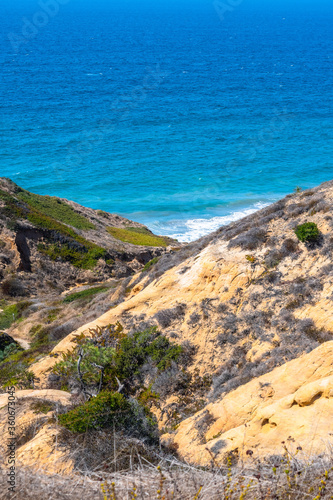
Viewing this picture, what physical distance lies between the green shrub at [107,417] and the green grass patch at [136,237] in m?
37.6

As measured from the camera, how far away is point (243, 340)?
1548cm

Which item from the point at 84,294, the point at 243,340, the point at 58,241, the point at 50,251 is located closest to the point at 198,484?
the point at 243,340

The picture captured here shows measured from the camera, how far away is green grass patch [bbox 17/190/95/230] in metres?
47.4

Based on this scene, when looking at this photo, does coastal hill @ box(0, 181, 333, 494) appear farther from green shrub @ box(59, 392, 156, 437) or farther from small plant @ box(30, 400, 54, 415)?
small plant @ box(30, 400, 54, 415)

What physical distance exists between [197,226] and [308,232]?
49.2 metres

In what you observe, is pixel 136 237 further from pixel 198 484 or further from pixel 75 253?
pixel 198 484

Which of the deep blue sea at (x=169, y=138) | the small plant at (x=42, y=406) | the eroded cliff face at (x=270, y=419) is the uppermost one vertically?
the deep blue sea at (x=169, y=138)

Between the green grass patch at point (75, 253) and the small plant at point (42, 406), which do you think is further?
the green grass patch at point (75, 253)

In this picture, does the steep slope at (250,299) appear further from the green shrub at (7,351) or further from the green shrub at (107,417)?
the green shrub at (7,351)

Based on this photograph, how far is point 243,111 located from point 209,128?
1604cm

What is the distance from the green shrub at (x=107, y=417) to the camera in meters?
10.1

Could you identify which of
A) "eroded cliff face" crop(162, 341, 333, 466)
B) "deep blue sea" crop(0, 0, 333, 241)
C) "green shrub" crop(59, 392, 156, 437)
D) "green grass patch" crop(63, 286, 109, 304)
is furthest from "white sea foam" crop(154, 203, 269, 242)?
"green shrub" crop(59, 392, 156, 437)

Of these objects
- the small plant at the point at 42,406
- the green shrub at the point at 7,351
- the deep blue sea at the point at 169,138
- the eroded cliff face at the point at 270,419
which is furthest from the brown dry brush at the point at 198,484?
the deep blue sea at the point at 169,138

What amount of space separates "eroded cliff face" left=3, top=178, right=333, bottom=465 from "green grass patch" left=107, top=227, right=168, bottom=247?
26145 mm
